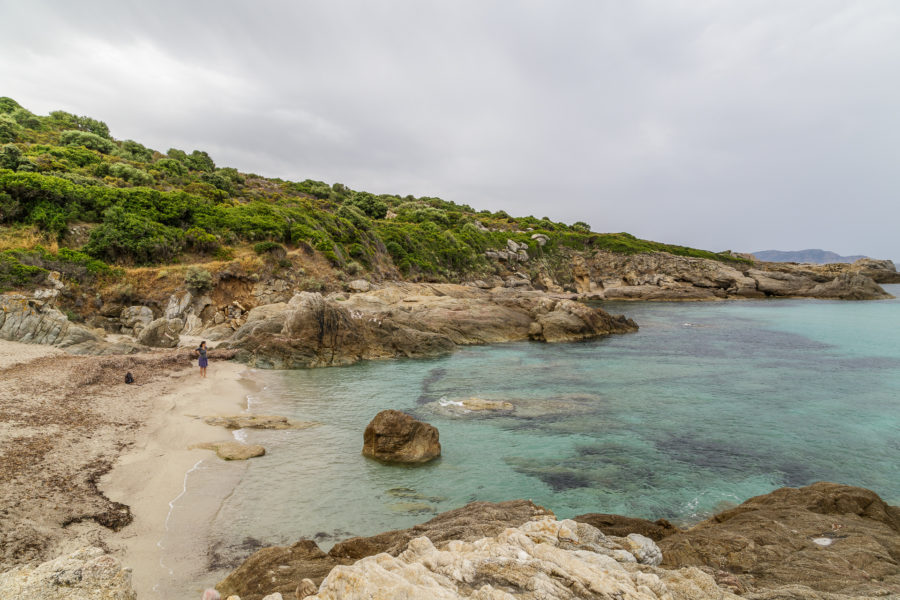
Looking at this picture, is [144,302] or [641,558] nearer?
[641,558]

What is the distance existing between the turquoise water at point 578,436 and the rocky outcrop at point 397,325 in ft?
6.64

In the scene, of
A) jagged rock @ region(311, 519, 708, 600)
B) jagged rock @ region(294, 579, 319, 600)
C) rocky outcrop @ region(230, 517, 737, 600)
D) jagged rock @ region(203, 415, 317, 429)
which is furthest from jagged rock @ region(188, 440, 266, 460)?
jagged rock @ region(311, 519, 708, 600)

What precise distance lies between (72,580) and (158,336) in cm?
2456

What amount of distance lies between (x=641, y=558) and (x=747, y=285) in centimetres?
7718

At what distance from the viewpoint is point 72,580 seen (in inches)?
151

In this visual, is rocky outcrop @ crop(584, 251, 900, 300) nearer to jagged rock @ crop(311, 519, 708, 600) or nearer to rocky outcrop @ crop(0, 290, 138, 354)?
rocky outcrop @ crop(0, 290, 138, 354)

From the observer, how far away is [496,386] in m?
20.9

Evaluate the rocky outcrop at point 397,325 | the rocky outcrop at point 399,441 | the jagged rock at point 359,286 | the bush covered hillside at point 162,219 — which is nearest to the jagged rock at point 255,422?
the rocky outcrop at point 399,441

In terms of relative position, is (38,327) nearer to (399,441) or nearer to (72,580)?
(399,441)

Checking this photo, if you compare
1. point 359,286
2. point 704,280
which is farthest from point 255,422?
point 704,280

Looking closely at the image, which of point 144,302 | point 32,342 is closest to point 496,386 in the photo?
point 32,342

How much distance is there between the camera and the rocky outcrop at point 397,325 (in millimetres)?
24734

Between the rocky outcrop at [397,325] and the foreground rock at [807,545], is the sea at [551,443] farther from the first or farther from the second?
the foreground rock at [807,545]

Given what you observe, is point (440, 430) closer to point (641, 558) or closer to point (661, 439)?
point (661, 439)
